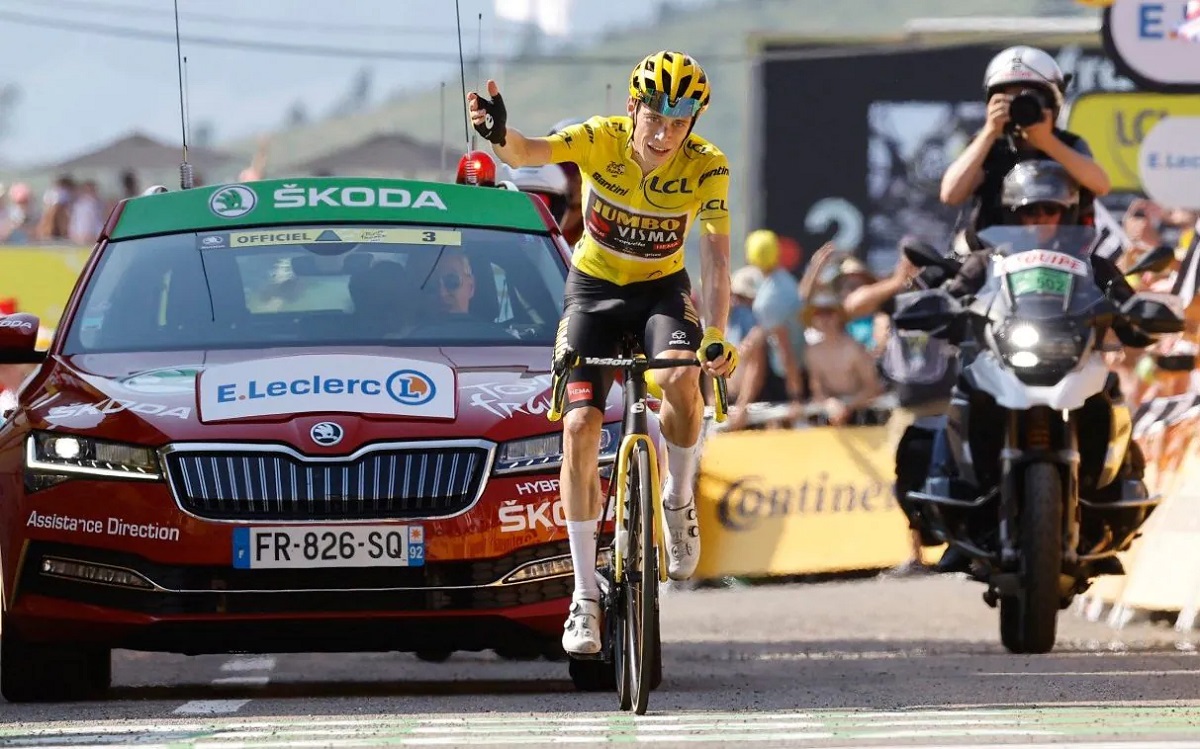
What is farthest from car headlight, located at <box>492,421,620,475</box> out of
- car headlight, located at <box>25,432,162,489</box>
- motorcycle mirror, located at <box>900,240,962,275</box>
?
motorcycle mirror, located at <box>900,240,962,275</box>

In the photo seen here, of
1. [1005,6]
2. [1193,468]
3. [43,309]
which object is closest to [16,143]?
[1005,6]

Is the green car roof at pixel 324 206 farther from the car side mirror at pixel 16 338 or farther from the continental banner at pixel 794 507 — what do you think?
the continental banner at pixel 794 507

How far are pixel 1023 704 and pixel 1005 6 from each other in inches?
5903

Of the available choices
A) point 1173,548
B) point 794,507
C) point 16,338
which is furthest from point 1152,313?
point 794,507

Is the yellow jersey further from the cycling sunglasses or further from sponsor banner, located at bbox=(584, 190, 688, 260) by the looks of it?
the cycling sunglasses

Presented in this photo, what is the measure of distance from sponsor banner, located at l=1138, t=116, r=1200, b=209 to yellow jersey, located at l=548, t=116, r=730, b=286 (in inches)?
268

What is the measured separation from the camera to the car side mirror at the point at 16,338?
9414mm

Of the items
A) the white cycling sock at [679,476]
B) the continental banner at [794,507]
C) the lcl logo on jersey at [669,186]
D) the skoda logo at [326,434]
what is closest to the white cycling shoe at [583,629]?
the white cycling sock at [679,476]

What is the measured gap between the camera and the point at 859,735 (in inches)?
286

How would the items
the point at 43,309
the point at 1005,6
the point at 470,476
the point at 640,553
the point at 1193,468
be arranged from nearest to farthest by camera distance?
1. the point at 640,553
2. the point at 470,476
3. the point at 1193,468
4. the point at 43,309
5. the point at 1005,6

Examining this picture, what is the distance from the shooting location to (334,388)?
29.5 ft

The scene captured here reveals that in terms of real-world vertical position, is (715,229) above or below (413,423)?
above

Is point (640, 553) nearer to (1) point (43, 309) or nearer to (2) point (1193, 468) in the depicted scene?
(2) point (1193, 468)

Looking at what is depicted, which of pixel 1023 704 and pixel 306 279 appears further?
pixel 306 279
